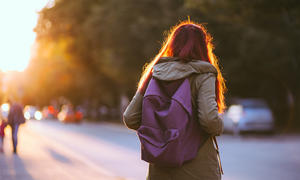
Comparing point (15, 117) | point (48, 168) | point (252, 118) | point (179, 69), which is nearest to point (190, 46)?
point (179, 69)

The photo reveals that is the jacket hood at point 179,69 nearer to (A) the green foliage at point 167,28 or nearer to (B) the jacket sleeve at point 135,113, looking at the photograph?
(B) the jacket sleeve at point 135,113

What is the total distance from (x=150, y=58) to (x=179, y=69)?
959 inches

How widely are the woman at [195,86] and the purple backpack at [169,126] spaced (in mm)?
56

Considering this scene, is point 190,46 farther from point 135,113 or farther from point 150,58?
point 150,58

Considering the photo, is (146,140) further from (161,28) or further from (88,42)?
(88,42)

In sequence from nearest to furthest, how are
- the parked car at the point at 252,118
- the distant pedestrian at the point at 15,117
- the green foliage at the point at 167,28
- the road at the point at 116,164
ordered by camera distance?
the road at the point at 116,164 → the distant pedestrian at the point at 15,117 → the green foliage at the point at 167,28 → the parked car at the point at 252,118

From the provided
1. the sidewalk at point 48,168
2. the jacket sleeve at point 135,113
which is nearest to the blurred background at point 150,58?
the sidewalk at point 48,168

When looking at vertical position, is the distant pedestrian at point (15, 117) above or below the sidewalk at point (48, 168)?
above

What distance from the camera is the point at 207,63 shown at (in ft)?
9.53

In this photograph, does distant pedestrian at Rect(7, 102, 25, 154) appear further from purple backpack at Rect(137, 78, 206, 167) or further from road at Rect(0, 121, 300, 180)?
purple backpack at Rect(137, 78, 206, 167)

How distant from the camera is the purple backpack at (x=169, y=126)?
8.89 feet

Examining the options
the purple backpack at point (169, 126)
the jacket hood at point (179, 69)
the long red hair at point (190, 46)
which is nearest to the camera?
the purple backpack at point (169, 126)

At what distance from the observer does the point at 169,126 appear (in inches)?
108

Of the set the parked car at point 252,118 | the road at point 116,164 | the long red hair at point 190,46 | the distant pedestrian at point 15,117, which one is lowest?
the parked car at point 252,118
